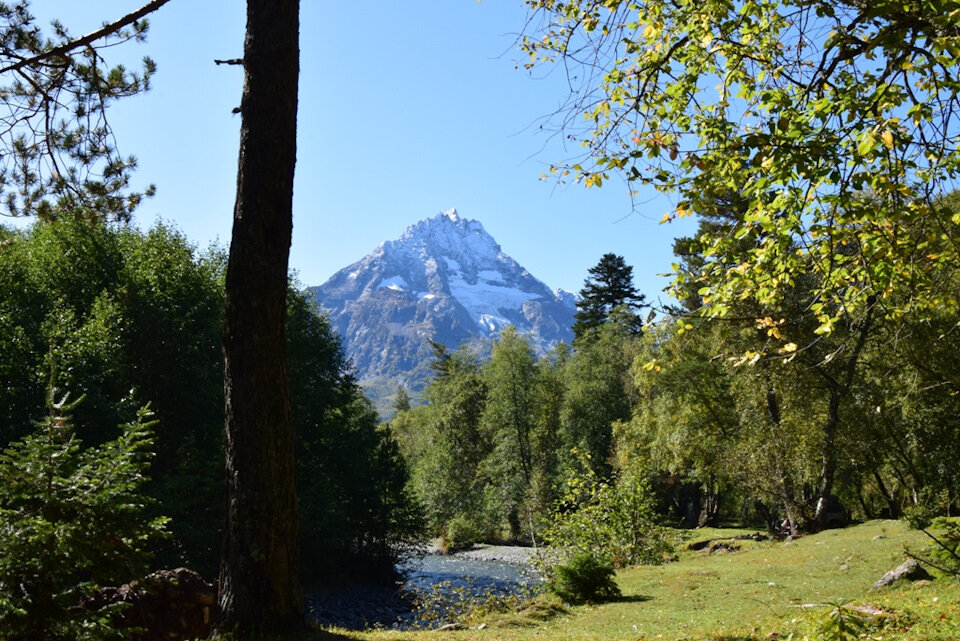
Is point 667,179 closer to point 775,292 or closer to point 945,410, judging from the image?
point 775,292

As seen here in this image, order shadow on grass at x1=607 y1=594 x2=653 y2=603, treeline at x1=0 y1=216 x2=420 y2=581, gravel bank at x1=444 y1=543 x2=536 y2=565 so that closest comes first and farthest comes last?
shadow on grass at x1=607 y1=594 x2=653 y2=603 → treeline at x1=0 y1=216 x2=420 y2=581 → gravel bank at x1=444 y1=543 x2=536 y2=565

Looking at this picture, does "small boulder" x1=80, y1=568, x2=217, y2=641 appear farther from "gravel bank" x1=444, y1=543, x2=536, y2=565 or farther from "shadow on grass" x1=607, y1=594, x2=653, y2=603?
"gravel bank" x1=444, y1=543, x2=536, y2=565

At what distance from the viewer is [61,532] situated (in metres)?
4.81

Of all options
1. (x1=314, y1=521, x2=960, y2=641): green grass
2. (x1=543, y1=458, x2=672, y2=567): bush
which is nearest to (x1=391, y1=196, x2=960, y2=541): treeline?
(x1=543, y1=458, x2=672, y2=567): bush

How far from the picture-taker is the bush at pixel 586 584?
13.0m

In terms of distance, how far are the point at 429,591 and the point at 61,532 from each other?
20155 mm

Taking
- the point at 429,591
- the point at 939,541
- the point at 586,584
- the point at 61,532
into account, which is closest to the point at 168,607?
the point at 61,532

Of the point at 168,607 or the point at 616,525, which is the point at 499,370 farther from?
the point at 168,607

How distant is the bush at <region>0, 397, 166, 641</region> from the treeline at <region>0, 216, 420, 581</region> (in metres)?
13.9

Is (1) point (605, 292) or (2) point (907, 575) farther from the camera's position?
(1) point (605, 292)

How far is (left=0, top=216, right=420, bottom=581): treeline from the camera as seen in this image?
1947cm

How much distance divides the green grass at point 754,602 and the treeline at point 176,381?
510 inches

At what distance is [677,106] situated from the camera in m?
6.46

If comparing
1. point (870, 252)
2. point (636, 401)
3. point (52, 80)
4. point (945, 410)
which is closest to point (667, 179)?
point (870, 252)
